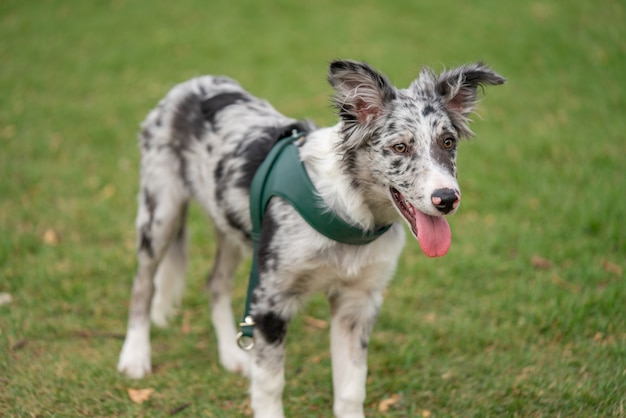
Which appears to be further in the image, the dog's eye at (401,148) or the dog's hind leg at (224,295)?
the dog's hind leg at (224,295)

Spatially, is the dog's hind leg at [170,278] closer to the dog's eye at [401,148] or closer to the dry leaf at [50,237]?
the dry leaf at [50,237]

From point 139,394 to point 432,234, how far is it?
2.22 metres

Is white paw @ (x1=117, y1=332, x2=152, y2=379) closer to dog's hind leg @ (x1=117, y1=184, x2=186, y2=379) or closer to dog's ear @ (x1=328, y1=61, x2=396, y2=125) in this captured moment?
dog's hind leg @ (x1=117, y1=184, x2=186, y2=379)

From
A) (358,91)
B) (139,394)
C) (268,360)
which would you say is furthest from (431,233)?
(139,394)

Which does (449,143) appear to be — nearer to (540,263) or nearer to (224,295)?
(224,295)

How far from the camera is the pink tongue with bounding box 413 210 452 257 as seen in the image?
331 centimetres

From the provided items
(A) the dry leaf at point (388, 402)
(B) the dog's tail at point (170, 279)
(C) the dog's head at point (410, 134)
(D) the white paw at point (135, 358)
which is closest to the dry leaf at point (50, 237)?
(B) the dog's tail at point (170, 279)

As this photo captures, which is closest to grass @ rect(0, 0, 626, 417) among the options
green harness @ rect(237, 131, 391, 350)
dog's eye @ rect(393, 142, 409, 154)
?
dog's eye @ rect(393, 142, 409, 154)

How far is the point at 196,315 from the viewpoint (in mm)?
5484

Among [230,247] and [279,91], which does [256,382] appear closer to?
[230,247]

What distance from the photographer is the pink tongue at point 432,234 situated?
3.31 metres

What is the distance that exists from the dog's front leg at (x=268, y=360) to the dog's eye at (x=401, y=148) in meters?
1.15

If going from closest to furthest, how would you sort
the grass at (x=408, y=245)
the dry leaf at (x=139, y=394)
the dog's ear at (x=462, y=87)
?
the dog's ear at (x=462, y=87) < the dry leaf at (x=139, y=394) < the grass at (x=408, y=245)

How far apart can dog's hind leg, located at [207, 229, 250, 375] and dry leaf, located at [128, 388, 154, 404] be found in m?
0.65
